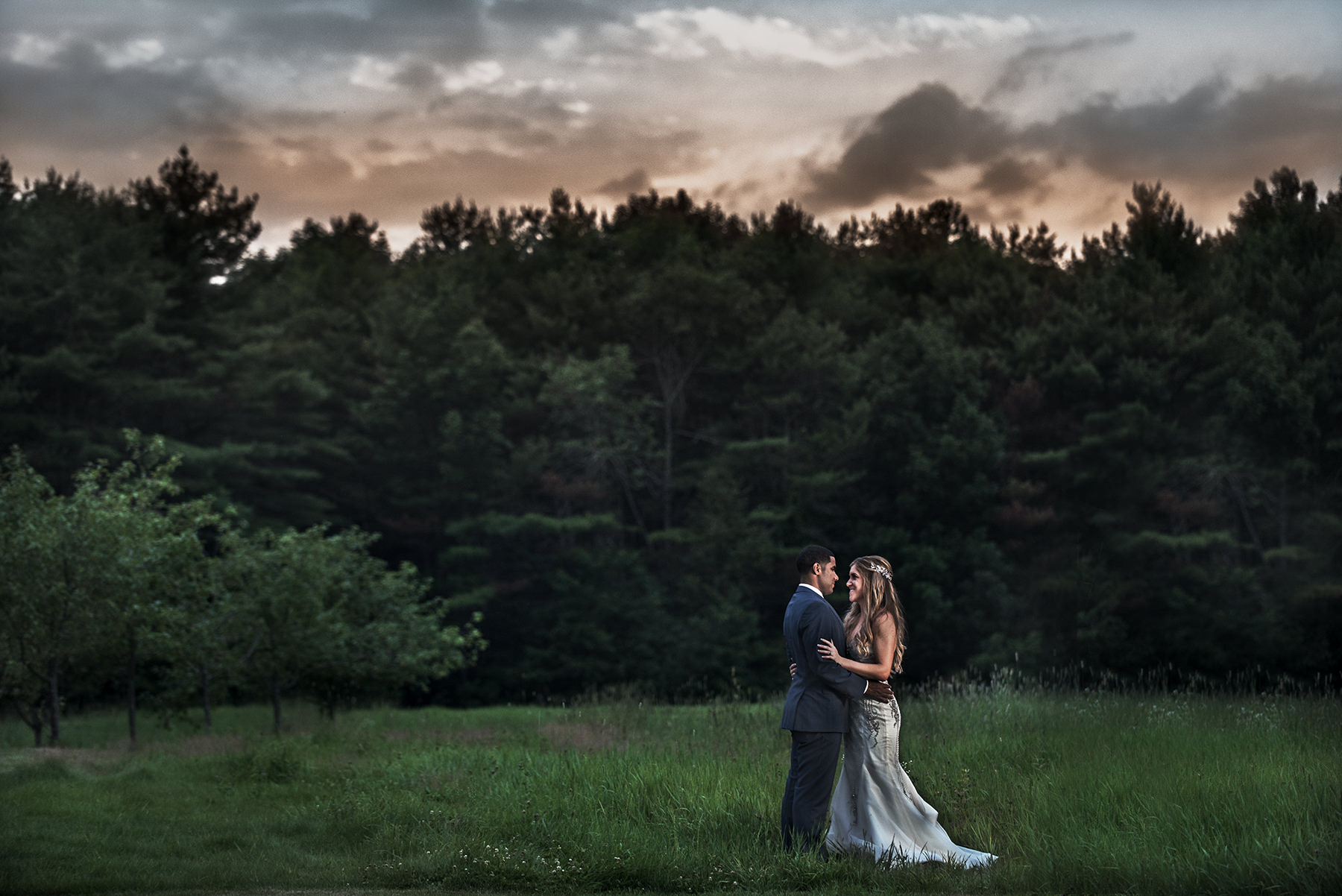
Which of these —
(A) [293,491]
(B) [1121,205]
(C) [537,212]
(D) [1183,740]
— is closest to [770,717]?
(D) [1183,740]

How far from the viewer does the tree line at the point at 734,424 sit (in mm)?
38750

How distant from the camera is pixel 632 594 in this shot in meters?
41.9

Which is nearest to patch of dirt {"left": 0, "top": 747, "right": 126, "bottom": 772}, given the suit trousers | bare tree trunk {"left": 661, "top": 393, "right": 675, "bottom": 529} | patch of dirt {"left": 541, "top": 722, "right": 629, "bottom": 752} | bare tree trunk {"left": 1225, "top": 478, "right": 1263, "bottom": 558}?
patch of dirt {"left": 541, "top": 722, "right": 629, "bottom": 752}

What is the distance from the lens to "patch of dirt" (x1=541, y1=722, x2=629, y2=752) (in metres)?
14.3

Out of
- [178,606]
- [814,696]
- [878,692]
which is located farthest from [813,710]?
[178,606]

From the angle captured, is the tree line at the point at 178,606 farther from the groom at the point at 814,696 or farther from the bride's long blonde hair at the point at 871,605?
the bride's long blonde hair at the point at 871,605

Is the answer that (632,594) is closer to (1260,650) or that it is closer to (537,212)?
(1260,650)

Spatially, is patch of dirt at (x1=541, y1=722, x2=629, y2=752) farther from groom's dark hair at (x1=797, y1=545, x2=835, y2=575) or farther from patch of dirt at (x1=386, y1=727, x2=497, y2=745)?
groom's dark hair at (x1=797, y1=545, x2=835, y2=575)

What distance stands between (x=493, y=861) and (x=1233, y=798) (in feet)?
18.5

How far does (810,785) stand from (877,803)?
→ 0.50 meters

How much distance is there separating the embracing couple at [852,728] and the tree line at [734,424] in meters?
27.7

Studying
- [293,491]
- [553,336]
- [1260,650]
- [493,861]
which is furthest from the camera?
[553,336]

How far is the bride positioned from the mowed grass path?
9.4 inches

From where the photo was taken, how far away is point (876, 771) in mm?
8789
